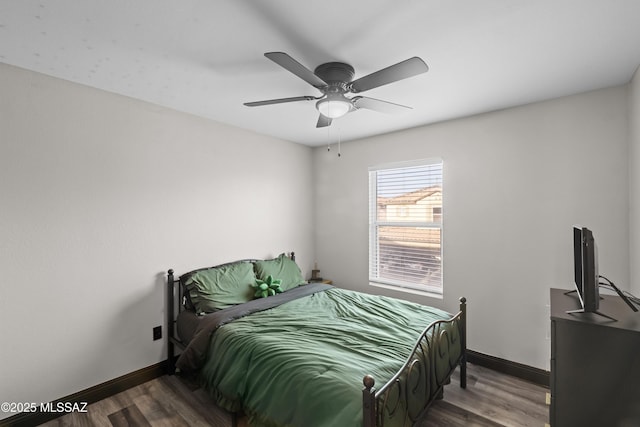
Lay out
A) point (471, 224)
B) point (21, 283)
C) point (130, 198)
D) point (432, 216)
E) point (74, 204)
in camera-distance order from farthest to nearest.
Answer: point (432, 216)
point (471, 224)
point (130, 198)
point (74, 204)
point (21, 283)

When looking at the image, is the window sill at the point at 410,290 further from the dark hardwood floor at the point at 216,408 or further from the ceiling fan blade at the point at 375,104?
the ceiling fan blade at the point at 375,104

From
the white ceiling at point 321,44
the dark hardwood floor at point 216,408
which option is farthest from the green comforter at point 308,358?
the white ceiling at point 321,44

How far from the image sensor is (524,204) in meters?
2.67

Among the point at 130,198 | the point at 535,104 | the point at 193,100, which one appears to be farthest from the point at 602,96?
the point at 130,198

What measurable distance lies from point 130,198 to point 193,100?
3.33ft

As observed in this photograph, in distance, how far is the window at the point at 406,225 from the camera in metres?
3.29

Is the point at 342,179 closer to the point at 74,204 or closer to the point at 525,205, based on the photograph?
the point at 525,205

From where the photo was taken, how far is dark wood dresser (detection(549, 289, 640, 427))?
128cm

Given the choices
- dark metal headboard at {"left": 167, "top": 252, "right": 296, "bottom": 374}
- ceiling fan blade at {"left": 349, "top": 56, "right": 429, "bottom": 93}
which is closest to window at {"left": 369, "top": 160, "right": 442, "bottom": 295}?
ceiling fan blade at {"left": 349, "top": 56, "right": 429, "bottom": 93}

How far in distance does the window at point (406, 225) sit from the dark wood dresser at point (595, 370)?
183cm

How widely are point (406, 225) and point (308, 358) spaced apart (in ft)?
7.30

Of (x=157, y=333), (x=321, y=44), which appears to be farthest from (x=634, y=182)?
(x=157, y=333)

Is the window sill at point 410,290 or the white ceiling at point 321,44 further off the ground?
the white ceiling at point 321,44

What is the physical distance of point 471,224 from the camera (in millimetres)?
2977
